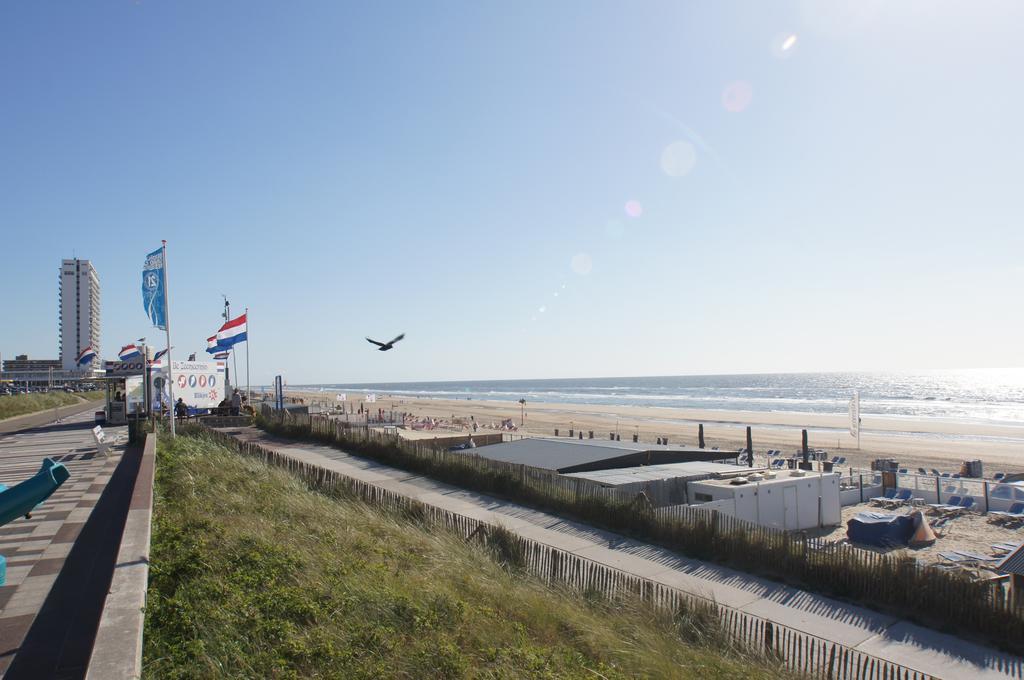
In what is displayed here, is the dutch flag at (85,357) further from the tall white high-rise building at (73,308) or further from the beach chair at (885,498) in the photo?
the tall white high-rise building at (73,308)

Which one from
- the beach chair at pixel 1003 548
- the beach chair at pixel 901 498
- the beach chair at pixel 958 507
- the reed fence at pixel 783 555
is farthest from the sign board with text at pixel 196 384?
the beach chair at pixel 1003 548

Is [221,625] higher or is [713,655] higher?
[221,625]

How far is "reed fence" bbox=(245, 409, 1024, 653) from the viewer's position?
8047 millimetres

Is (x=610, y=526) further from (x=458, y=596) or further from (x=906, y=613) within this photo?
(x=458, y=596)

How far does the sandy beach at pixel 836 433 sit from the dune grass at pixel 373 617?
3144cm

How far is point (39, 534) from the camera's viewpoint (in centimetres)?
1045

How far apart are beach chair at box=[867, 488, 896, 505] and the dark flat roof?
467 cm

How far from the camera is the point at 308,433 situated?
90.2ft

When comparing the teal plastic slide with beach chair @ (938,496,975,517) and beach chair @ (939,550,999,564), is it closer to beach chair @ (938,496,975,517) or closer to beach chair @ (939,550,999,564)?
beach chair @ (939,550,999,564)

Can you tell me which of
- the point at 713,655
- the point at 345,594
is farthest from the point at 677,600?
the point at 345,594

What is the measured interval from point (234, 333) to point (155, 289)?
11.0 meters

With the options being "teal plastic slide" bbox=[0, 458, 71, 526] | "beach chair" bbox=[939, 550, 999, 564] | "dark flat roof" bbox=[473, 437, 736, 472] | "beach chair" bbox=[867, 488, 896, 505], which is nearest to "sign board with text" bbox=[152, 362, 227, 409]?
"dark flat roof" bbox=[473, 437, 736, 472]

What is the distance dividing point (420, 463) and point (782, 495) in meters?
10.4

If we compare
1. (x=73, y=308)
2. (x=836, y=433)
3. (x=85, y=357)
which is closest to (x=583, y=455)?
(x=85, y=357)
